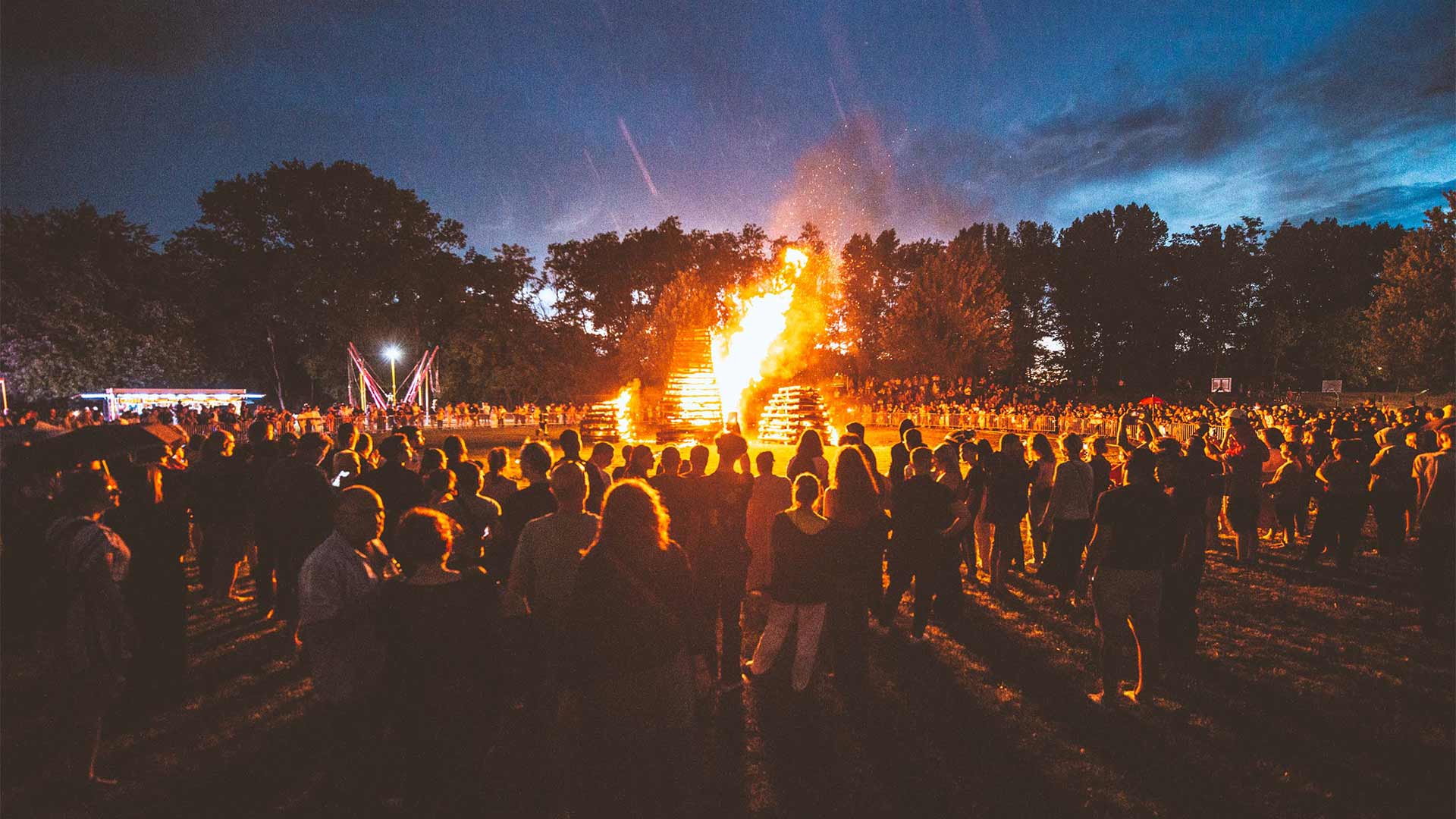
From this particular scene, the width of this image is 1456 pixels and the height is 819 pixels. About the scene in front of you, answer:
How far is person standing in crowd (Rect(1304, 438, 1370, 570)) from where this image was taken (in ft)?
26.5

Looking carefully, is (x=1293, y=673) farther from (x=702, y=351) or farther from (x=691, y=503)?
(x=702, y=351)

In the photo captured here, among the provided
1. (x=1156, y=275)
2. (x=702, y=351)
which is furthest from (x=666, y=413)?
(x=1156, y=275)

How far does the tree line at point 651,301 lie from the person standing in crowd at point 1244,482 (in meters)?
16.3

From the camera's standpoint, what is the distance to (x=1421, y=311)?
3728 centimetres

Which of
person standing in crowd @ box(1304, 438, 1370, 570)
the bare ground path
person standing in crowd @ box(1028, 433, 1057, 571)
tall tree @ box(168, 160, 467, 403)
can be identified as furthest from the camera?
tall tree @ box(168, 160, 467, 403)

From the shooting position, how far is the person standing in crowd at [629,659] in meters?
2.98

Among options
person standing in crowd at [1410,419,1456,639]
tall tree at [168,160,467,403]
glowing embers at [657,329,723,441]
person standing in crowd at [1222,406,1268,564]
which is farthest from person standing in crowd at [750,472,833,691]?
tall tree at [168,160,467,403]

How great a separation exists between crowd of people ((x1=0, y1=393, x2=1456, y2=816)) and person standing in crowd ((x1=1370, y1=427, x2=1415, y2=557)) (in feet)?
0.12

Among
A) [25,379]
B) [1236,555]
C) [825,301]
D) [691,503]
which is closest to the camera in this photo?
[691,503]

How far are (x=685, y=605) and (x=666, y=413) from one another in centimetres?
1959

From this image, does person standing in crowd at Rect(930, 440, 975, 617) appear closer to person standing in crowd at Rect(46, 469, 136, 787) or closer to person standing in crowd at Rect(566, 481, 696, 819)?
person standing in crowd at Rect(566, 481, 696, 819)

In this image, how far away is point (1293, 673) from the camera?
5715 millimetres

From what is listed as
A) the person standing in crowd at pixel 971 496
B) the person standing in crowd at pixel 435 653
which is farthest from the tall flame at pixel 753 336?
the person standing in crowd at pixel 435 653

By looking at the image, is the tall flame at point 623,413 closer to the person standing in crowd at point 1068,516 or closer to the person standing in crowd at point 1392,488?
the person standing in crowd at point 1068,516
